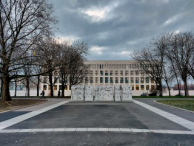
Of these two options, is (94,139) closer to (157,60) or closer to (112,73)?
(157,60)

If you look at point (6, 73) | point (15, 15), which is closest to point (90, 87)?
point (6, 73)

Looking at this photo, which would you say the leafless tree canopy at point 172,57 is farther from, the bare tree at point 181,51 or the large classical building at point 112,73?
the large classical building at point 112,73

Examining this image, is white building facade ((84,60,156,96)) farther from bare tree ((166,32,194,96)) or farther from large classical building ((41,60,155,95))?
bare tree ((166,32,194,96))

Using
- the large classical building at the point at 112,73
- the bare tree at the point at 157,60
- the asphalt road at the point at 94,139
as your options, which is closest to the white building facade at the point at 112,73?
the large classical building at the point at 112,73

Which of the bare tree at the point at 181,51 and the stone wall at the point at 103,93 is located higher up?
the bare tree at the point at 181,51

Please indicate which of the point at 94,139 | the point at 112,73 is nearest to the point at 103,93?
the point at 94,139

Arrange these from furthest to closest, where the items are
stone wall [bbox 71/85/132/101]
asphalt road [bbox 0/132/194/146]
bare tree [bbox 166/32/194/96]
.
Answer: bare tree [bbox 166/32/194/96]
stone wall [bbox 71/85/132/101]
asphalt road [bbox 0/132/194/146]

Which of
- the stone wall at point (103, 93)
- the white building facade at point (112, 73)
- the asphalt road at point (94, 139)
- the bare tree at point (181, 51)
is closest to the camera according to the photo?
the asphalt road at point (94, 139)

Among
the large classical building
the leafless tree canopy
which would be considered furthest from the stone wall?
the large classical building

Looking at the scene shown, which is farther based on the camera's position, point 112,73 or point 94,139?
point 112,73

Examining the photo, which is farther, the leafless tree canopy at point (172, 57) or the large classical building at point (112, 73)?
the large classical building at point (112, 73)

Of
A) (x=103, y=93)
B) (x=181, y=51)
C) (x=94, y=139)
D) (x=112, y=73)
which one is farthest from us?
(x=112, y=73)

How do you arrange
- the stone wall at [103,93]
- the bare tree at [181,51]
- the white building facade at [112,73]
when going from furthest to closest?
the white building facade at [112,73] < the bare tree at [181,51] < the stone wall at [103,93]

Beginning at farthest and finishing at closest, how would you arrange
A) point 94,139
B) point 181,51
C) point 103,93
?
point 181,51, point 103,93, point 94,139
